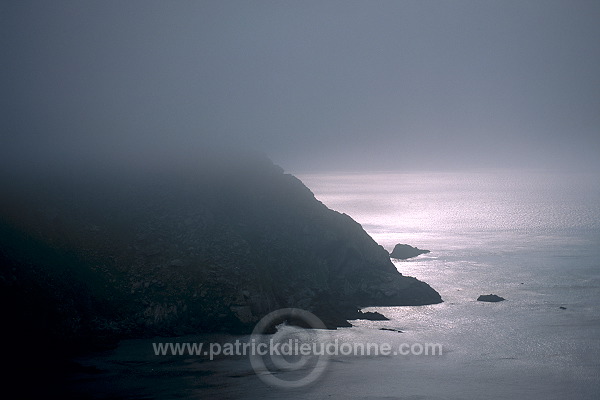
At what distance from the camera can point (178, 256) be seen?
65.2 meters

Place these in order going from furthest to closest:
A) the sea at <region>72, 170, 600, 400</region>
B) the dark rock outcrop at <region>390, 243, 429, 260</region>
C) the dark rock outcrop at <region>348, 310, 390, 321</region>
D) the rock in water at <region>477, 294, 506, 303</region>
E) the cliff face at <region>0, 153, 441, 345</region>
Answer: the dark rock outcrop at <region>390, 243, 429, 260</region>
the rock in water at <region>477, 294, 506, 303</region>
the dark rock outcrop at <region>348, 310, 390, 321</region>
the cliff face at <region>0, 153, 441, 345</region>
the sea at <region>72, 170, 600, 400</region>

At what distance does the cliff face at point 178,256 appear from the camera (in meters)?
56.0

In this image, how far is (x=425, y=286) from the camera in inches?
2906

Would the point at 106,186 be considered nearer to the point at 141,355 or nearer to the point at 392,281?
→ the point at 141,355

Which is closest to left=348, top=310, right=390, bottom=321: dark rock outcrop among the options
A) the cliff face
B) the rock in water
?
the cliff face

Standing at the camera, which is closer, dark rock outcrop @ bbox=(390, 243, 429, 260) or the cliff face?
the cliff face

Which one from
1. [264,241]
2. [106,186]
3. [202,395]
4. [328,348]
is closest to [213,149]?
[106,186]

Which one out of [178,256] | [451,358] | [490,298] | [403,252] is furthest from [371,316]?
[403,252]

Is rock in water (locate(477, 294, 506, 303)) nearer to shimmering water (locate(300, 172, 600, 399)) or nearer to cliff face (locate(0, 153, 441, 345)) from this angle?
shimmering water (locate(300, 172, 600, 399))

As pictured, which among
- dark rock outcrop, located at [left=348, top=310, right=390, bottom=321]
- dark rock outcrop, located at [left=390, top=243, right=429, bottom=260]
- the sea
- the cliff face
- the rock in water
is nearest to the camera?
the sea

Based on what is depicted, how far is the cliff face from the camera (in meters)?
56.0

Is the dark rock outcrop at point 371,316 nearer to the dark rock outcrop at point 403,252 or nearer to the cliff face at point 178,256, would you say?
the cliff face at point 178,256

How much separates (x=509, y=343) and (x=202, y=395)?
32.0m

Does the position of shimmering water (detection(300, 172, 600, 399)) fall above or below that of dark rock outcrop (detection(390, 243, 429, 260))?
below
